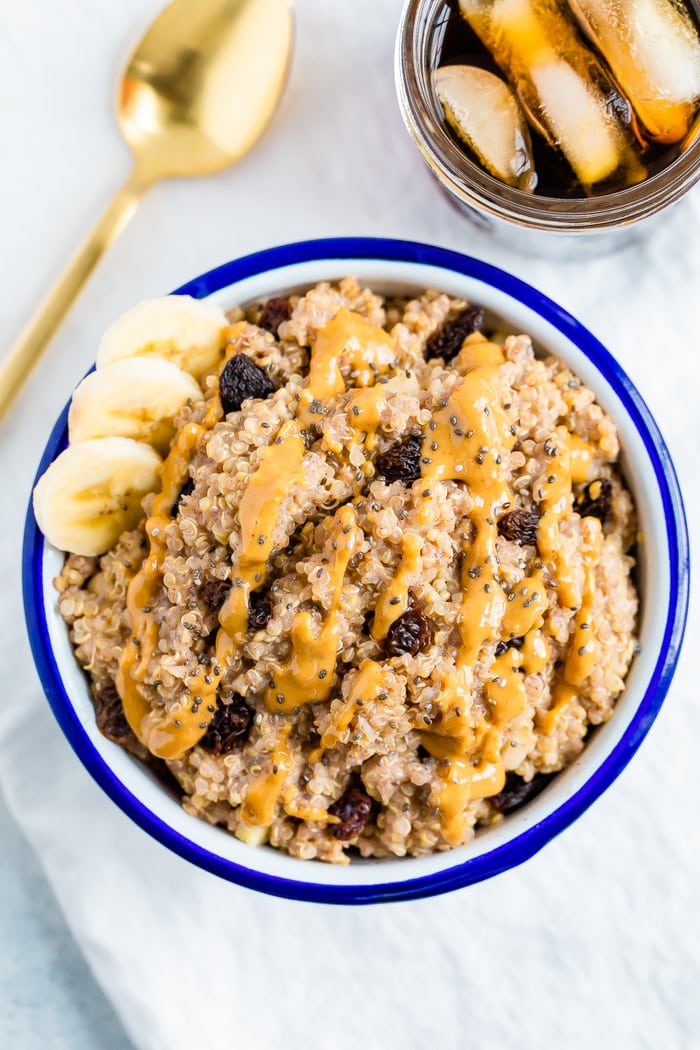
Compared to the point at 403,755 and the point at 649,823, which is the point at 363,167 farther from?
the point at 649,823

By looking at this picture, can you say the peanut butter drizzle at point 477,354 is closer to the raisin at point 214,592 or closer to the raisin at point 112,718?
the raisin at point 214,592

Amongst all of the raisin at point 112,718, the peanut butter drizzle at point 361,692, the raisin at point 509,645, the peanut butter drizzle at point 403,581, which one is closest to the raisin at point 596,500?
the raisin at point 509,645

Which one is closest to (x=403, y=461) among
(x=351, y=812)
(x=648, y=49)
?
(x=351, y=812)

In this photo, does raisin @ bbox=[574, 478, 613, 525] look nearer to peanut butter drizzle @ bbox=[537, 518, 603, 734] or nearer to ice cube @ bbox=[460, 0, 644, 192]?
peanut butter drizzle @ bbox=[537, 518, 603, 734]

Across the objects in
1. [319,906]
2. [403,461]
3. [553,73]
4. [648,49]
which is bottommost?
[319,906]

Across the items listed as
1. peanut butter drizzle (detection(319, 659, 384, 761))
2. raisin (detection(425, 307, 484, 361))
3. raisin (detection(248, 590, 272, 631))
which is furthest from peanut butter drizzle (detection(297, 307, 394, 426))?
peanut butter drizzle (detection(319, 659, 384, 761))

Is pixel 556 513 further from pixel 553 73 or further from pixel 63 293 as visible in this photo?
pixel 63 293

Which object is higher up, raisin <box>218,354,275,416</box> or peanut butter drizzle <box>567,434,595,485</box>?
peanut butter drizzle <box>567,434,595,485</box>
